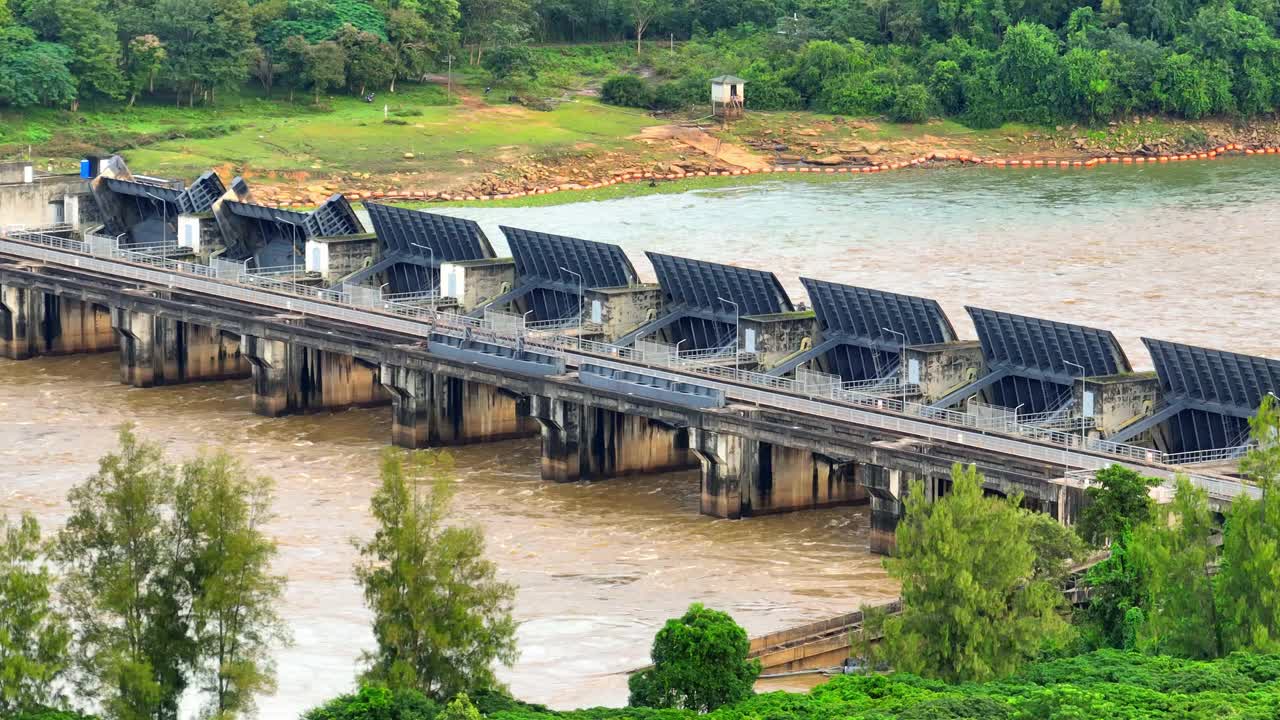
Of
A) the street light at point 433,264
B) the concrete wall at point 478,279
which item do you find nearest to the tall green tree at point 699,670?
the concrete wall at point 478,279

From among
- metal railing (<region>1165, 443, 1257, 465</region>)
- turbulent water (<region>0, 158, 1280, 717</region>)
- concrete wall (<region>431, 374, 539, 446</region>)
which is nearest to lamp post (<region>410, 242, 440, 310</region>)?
turbulent water (<region>0, 158, 1280, 717</region>)

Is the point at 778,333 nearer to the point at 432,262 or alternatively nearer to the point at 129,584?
the point at 432,262

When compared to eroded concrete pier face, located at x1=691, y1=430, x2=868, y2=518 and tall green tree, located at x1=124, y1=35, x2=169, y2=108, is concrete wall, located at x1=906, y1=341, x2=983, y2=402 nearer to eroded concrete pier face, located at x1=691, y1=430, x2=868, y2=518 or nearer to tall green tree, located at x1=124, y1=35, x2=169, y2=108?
eroded concrete pier face, located at x1=691, y1=430, x2=868, y2=518

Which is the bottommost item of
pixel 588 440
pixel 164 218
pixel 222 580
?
pixel 588 440

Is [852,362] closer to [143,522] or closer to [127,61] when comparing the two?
[143,522]

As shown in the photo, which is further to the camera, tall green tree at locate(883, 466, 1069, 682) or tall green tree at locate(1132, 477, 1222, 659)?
tall green tree at locate(1132, 477, 1222, 659)

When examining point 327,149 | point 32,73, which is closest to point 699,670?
point 327,149

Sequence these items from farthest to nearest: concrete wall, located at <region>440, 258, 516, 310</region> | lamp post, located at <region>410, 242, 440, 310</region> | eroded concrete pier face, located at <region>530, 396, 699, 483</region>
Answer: lamp post, located at <region>410, 242, 440, 310</region>, concrete wall, located at <region>440, 258, 516, 310</region>, eroded concrete pier face, located at <region>530, 396, 699, 483</region>
